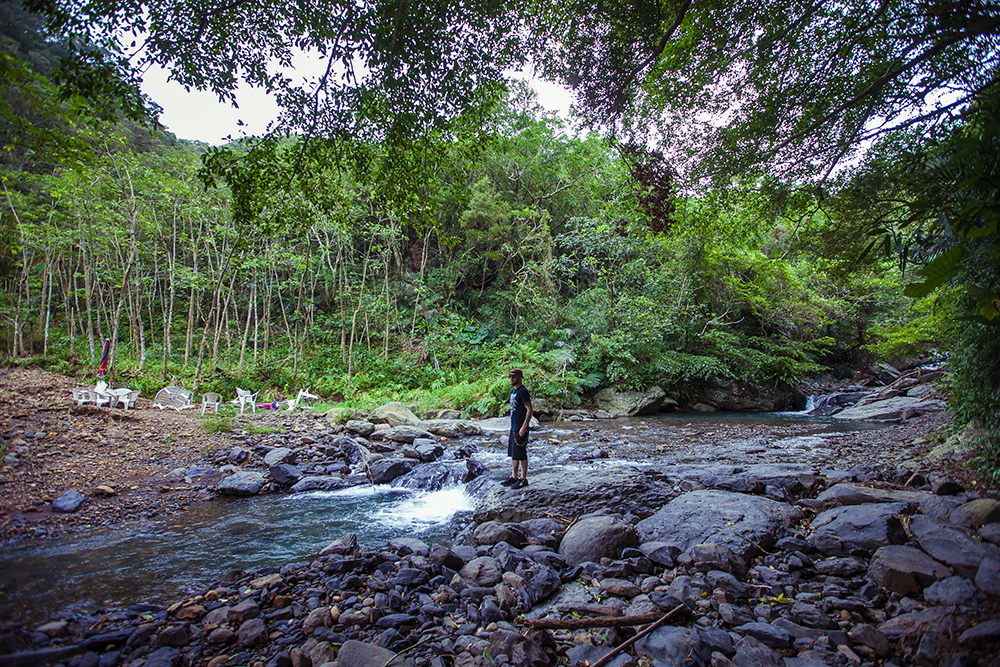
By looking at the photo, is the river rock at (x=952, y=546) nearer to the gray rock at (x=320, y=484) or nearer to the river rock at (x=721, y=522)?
the river rock at (x=721, y=522)

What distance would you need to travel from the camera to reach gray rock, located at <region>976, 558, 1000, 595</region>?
102 inches

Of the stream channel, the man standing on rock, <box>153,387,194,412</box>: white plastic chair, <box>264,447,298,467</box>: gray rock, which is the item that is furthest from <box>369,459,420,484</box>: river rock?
<box>153,387,194,412</box>: white plastic chair

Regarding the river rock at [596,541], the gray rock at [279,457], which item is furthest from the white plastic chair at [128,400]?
the river rock at [596,541]

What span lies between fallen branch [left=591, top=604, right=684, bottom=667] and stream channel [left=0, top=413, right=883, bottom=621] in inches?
112

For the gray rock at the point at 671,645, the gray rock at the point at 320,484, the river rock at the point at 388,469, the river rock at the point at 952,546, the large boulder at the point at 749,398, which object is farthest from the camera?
the large boulder at the point at 749,398

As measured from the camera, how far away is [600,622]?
266cm

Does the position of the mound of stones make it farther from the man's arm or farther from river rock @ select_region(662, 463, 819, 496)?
the man's arm

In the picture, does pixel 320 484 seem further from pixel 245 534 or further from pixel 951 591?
pixel 951 591

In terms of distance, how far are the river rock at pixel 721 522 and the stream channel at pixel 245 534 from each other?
7.81 feet

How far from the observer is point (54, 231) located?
1666 centimetres

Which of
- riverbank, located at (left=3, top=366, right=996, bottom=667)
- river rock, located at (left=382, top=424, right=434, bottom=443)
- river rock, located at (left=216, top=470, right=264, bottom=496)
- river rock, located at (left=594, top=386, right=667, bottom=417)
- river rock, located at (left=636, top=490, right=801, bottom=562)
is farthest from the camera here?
river rock, located at (left=594, top=386, right=667, bottom=417)

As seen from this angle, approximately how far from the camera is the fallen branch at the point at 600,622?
2.63 metres

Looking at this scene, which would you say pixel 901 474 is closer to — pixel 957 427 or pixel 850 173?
pixel 957 427

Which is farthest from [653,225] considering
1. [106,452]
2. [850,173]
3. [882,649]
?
[106,452]
